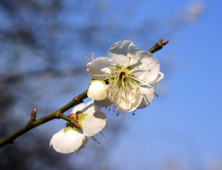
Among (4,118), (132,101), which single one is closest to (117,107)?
(132,101)

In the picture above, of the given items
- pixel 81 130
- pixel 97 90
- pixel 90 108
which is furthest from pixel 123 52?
pixel 81 130

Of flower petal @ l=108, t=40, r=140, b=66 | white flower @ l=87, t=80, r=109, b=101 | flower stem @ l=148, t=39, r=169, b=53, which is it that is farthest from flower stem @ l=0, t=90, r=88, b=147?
flower stem @ l=148, t=39, r=169, b=53

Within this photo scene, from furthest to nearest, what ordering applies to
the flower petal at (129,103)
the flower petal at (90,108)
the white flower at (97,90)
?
the flower petal at (90,108) → the flower petal at (129,103) → the white flower at (97,90)

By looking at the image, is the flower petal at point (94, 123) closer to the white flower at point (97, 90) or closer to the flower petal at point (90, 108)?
the flower petal at point (90, 108)

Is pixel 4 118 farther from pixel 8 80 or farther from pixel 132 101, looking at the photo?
pixel 132 101

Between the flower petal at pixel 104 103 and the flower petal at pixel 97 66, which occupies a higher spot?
the flower petal at pixel 97 66

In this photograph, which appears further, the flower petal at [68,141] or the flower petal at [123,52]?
the flower petal at [68,141]

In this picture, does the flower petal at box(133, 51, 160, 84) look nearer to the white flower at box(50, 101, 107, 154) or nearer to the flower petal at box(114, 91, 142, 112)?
the flower petal at box(114, 91, 142, 112)

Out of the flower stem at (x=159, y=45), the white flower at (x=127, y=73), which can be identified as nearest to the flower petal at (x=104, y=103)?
the white flower at (x=127, y=73)
